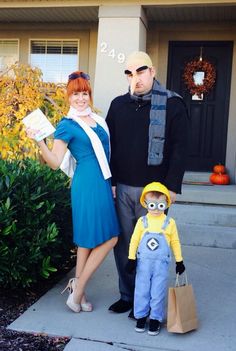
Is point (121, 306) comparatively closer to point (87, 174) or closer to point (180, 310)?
point (180, 310)

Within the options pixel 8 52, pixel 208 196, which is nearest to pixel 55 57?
pixel 8 52

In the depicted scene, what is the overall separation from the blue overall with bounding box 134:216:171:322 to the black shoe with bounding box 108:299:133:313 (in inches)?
13.2

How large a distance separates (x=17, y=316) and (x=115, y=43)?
4551mm

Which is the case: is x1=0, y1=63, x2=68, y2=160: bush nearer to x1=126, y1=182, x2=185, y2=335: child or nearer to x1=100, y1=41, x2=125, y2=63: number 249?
x1=100, y1=41, x2=125, y2=63: number 249

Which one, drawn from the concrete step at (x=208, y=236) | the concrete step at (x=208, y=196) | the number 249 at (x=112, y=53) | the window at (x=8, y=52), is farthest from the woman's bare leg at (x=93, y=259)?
the window at (x=8, y=52)

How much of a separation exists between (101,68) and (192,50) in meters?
2.09

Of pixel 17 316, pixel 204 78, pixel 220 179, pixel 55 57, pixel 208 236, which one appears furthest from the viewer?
pixel 55 57

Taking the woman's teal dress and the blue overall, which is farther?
the woman's teal dress

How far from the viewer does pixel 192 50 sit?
26.8ft

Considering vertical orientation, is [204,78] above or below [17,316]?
above

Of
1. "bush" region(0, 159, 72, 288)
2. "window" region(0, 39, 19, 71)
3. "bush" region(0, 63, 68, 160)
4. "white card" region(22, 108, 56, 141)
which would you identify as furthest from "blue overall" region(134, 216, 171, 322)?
"window" region(0, 39, 19, 71)

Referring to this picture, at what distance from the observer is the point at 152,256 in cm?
320

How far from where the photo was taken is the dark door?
8.04m

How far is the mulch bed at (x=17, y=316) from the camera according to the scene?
3.06 m
